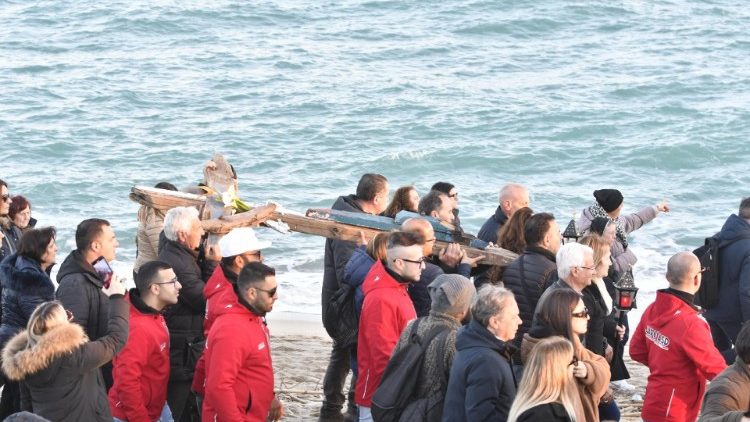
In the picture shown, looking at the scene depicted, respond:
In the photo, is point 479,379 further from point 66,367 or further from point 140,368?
point 140,368

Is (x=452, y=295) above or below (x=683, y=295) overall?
above

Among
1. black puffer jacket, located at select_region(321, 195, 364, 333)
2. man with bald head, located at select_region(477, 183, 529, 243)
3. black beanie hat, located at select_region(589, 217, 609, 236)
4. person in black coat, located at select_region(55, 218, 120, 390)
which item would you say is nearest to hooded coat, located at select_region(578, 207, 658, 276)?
black beanie hat, located at select_region(589, 217, 609, 236)

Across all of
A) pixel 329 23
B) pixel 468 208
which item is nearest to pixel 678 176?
pixel 468 208

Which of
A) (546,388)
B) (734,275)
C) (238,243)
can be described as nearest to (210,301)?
(238,243)

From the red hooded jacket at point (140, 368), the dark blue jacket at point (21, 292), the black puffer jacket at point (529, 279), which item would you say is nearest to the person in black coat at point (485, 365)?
the black puffer jacket at point (529, 279)

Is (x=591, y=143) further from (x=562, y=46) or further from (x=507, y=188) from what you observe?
(x=507, y=188)

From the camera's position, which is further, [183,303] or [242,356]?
[183,303]

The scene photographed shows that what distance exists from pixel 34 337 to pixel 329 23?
2596 centimetres

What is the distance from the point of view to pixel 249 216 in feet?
27.1

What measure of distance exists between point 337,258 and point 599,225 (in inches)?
75.7

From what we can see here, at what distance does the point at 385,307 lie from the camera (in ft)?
23.3

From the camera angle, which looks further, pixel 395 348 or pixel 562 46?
pixel 562 46

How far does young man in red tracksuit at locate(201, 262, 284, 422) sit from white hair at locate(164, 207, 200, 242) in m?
0.99

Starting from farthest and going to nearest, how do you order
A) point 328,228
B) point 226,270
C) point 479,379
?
point 328,228
point 226,270
point 479,379
